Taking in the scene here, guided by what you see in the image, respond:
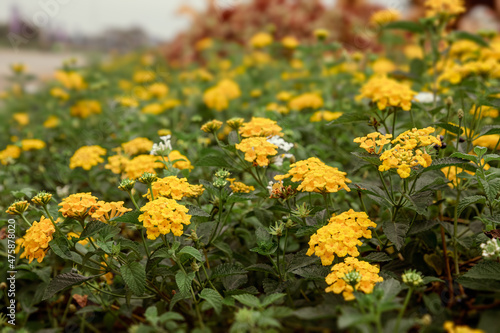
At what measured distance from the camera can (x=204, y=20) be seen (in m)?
5.84

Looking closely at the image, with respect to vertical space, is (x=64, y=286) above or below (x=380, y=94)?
below

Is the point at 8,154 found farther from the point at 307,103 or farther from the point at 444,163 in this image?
the point at 444,163

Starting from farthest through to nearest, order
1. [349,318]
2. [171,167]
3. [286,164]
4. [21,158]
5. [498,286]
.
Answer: [21,158] < [286,164] < [171,167] < [498,286] < [349,318]

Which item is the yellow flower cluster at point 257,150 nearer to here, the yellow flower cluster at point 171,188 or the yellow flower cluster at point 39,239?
the yellow flower cluster at point 171,188

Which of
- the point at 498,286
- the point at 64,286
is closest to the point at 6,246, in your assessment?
the point at 64,286

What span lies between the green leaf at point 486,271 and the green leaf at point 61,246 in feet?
3.62

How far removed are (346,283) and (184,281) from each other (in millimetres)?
433

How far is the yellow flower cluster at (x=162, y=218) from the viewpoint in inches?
42.0

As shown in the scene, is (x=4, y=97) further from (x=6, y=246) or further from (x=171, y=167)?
(x=171, y=167)

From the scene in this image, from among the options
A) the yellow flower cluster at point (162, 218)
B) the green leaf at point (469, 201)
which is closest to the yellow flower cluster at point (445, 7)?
the green leaf at point (469, 201)

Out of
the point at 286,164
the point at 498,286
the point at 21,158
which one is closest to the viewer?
the point at 498,286

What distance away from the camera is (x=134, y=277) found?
1.13m

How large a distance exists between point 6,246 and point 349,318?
4.44 feet

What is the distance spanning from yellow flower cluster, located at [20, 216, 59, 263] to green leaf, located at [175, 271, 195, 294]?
38 centimetres
